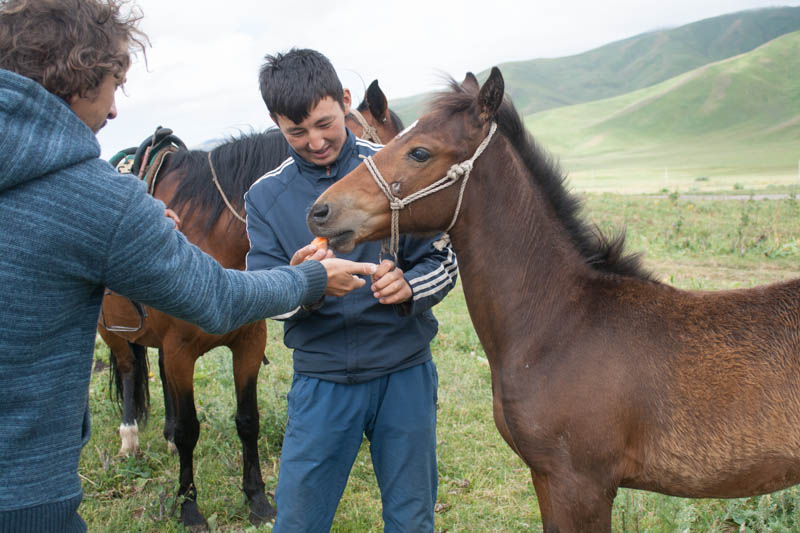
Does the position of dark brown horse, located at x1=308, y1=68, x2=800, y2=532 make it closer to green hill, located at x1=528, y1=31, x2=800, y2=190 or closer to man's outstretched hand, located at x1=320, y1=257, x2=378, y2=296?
man's outstretched hand, located at x1=320, y1=257, x2=378, y2=296

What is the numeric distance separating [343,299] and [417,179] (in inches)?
23.5

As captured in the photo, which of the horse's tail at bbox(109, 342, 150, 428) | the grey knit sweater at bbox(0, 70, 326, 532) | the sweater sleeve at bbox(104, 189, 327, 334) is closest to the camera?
the grey knit sweater at bbox(0, 70, 326, 532)

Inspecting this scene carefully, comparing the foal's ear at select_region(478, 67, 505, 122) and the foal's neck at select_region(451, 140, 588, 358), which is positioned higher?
the foal's ear at select_region(478, 67, 505, 122)

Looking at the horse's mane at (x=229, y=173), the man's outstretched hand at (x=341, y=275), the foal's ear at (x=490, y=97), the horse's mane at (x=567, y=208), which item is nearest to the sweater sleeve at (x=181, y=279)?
the man's outstretched hand at (x=341, y=275)

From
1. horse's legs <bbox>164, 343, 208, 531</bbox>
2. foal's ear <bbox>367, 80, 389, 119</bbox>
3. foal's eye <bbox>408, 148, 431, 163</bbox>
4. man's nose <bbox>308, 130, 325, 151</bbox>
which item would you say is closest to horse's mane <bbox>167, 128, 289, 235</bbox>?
foal's ear <bbox>367, 80, 389, 119</bbox>

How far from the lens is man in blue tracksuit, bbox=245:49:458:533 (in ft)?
8.04

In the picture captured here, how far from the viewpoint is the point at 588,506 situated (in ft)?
7.84

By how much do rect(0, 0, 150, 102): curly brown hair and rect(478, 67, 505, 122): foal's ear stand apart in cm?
139

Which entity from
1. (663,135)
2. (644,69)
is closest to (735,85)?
(663,135)

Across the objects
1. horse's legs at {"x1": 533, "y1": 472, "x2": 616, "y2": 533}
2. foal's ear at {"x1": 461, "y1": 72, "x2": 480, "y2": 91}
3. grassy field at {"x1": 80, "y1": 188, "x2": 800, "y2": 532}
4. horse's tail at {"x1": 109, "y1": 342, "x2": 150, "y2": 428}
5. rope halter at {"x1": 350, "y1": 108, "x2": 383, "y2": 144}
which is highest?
foal's ear at {"x1": 461, "y1": 72, "x2": 480, "y2": 91}

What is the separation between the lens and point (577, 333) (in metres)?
2.55

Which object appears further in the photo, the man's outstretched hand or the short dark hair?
the short dark hair

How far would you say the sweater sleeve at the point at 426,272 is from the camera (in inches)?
96.9

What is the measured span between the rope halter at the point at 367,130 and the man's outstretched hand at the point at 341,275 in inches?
73.0
